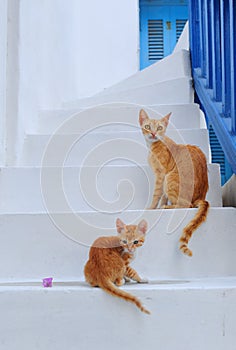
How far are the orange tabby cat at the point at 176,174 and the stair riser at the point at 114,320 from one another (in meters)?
0.26

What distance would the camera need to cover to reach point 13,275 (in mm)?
1343

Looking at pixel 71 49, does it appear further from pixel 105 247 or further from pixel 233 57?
pixel 105 247

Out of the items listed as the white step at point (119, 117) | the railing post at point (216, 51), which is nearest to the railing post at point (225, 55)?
the railing post at point (216, 51)

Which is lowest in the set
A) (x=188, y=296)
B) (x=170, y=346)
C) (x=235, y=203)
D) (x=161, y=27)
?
(x=170, y=346)

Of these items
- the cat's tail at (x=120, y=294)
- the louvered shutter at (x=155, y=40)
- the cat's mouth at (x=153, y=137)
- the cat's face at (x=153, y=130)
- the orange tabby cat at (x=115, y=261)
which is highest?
the louvered shutter at (x=155, y=40)

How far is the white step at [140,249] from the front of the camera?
1.32 meters

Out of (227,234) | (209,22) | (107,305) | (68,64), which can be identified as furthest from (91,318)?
(68,64)

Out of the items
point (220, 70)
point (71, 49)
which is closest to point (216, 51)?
point (220, 70)

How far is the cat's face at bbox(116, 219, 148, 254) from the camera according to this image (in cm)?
117

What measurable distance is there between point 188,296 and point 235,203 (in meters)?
0.59

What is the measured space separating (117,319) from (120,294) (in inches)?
2.4

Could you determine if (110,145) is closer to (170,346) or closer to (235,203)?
(235,203)

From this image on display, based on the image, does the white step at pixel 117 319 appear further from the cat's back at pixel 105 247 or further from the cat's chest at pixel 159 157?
the cat's chest at pixel 159 157

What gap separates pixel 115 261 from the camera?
113 cm
